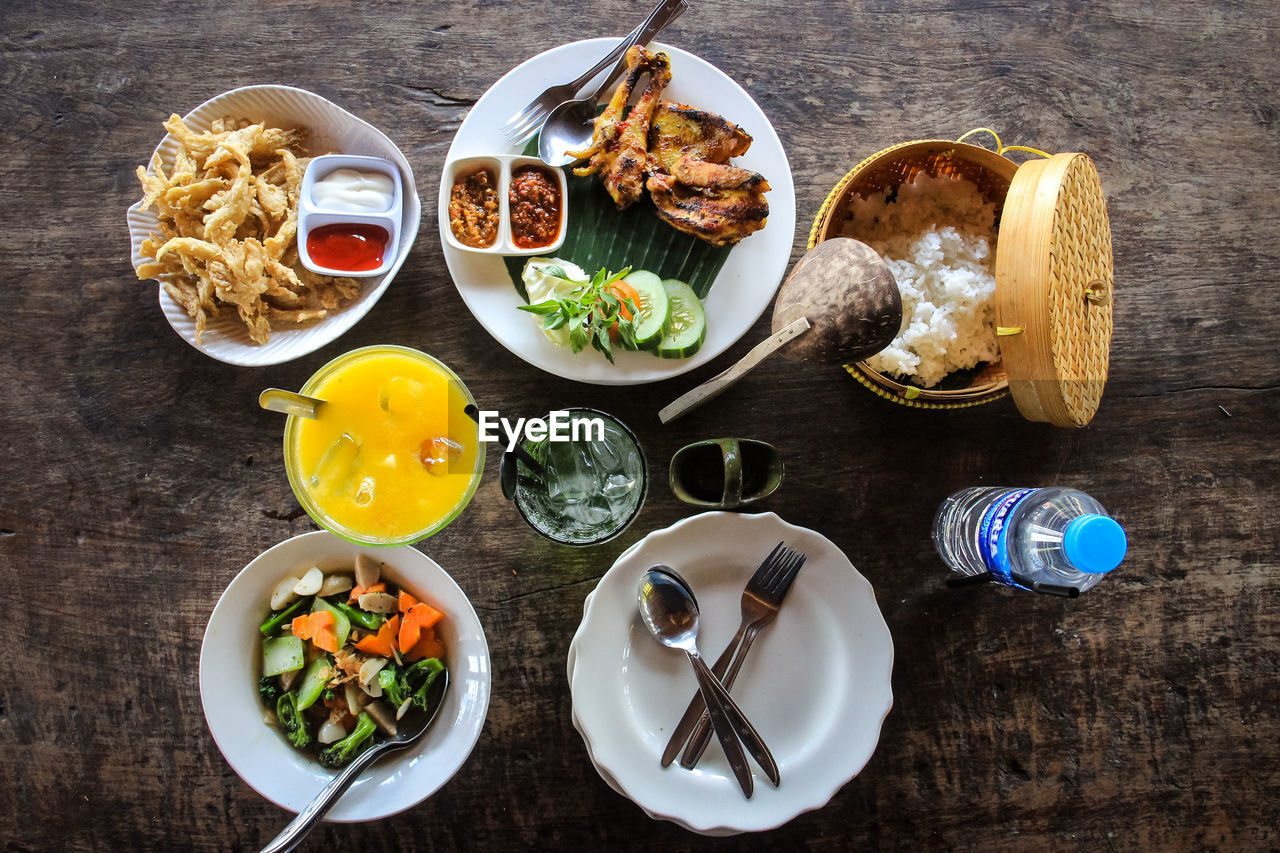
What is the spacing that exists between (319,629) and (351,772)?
0.35 meters

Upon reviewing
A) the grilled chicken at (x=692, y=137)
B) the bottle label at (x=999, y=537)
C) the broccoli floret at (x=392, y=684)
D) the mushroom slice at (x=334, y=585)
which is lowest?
the broccoli floret at (x=392, y=684)

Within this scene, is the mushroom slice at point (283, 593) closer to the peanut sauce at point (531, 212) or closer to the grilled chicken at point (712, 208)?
the peanut sauce at point (531, 212)

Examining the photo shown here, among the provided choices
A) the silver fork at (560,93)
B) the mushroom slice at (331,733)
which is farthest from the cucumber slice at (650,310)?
the mushroom slice at (331,733)

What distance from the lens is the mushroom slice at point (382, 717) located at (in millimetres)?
1886

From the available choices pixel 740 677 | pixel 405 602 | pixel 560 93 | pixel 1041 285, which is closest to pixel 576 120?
pixel 560 93

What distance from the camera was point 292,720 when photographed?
6.27 feet

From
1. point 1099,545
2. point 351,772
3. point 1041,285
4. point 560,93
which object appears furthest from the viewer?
point 560,93

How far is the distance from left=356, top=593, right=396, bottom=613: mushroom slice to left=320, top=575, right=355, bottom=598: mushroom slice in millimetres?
64

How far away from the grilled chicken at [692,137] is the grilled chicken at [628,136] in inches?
1.4

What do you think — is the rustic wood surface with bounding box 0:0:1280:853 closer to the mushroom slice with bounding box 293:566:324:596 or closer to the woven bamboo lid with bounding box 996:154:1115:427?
the mushroom slice with bounding box 293:566:324:596

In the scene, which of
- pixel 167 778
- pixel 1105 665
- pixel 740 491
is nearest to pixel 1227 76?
pixel 1105 665

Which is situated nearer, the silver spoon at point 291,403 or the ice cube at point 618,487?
the silver spoon at point 291,403

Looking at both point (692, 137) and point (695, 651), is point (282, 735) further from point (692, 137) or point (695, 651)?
point (692, 137)

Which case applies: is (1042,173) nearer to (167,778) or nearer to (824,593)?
(824,593)
